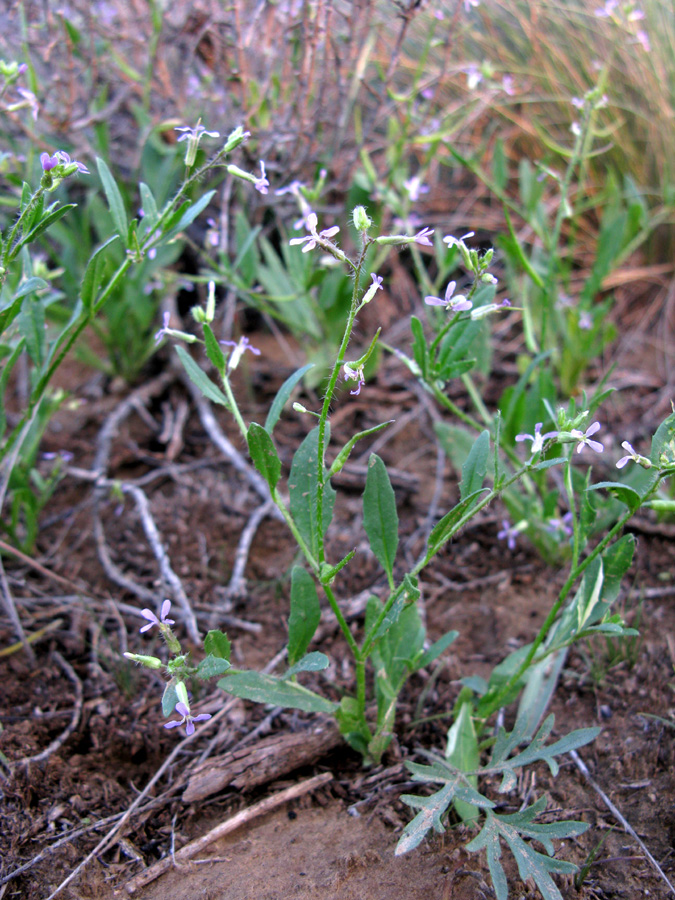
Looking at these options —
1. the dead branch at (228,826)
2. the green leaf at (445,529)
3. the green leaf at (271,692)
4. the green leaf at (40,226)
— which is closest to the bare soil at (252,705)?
the dead branch at (228,826)

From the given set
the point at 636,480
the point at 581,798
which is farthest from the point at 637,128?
the point at 581,798

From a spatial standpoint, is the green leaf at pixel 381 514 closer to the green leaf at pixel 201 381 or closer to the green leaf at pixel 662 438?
the green leaf at pixel 201 381

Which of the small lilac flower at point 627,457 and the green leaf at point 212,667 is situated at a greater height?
the small lilac flower at point 627,457

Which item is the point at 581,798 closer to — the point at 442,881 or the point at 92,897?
the point at 442,881

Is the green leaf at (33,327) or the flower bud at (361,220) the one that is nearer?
the flower bud at (361,220)

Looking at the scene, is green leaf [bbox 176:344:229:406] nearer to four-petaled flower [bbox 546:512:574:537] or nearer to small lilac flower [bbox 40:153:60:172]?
small lilac flower [bbox 40:153:60:172]

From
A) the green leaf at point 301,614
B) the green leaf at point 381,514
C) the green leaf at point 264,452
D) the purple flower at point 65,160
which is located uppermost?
the purple flower at point 65,160
